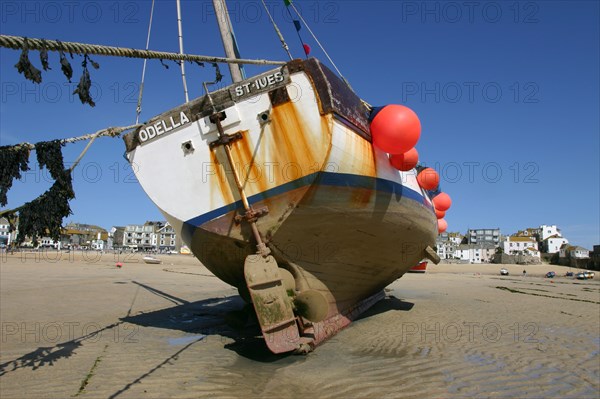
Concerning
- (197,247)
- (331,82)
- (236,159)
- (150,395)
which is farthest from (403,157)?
(150,395)

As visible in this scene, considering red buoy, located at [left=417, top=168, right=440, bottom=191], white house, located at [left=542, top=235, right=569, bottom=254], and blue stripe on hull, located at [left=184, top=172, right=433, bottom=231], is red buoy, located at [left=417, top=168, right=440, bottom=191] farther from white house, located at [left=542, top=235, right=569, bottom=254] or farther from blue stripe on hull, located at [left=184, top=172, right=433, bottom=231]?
white house, located at [left=542, top=235, right=569, bottom=254]

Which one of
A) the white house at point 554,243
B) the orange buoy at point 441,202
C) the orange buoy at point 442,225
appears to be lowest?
the white house at point 554,243

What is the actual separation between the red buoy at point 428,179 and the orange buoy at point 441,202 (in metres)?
3.41

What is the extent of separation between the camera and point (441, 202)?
486 inches

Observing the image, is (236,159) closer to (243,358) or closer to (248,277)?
(248,277)

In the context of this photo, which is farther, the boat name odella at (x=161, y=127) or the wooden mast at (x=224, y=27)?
the wooden mast at (x=224, y=27)

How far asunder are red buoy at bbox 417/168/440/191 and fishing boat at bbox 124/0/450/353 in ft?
7.56

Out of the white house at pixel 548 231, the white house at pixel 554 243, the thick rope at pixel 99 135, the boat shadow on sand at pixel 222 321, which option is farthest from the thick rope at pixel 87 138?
the white house at pixel 548 231

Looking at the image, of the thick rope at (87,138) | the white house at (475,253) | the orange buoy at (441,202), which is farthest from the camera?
the white house at (475,253)

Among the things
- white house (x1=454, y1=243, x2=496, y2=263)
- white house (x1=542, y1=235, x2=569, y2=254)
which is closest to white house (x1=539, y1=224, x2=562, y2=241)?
white house (x1=542, y1=235, x2=569, y2=254)

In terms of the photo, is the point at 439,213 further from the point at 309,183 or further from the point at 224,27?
the point at 224,27

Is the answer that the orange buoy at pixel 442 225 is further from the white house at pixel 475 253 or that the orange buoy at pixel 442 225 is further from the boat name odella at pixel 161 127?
the white house at pixel 475 253

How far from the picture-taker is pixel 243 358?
20.1ft

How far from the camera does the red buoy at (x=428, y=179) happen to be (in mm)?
9042
